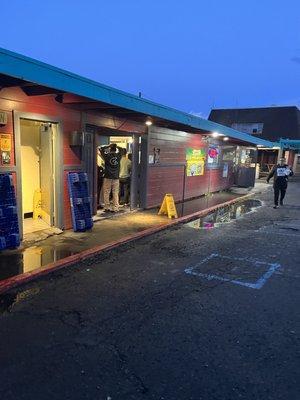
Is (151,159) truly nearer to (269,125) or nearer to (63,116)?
(63,116)

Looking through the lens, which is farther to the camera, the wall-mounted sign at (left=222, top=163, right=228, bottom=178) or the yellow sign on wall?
the wall-mounted sign at (left=222, top=163, right=228, bottom=178)

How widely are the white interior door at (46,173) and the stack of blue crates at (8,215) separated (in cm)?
164

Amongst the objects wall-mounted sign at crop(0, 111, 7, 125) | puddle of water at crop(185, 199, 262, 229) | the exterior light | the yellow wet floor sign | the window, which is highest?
the window

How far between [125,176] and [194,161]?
17.3 ft

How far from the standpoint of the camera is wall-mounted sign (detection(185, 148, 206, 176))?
14.8 m

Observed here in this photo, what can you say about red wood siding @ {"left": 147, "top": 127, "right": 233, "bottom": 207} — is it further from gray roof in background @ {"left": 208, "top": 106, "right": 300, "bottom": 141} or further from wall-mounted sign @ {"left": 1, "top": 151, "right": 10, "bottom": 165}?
gray roof in background @ {"left": 208, "top": 106, "right": 300, "bottom": 141}

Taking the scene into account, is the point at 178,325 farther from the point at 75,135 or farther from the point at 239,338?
the point at 75,135

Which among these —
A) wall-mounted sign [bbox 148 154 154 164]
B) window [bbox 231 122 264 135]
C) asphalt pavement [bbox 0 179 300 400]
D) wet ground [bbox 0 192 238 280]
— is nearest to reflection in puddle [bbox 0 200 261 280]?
wet ground [bbox 0 192 238 280]

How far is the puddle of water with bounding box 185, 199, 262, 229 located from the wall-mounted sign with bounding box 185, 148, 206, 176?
7.67ft

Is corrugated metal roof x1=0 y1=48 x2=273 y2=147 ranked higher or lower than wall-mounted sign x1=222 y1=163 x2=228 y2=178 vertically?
higher

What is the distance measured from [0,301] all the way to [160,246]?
145 inches

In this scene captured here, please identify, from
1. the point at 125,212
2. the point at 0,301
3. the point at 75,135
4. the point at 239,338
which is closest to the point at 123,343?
the point at 239,338

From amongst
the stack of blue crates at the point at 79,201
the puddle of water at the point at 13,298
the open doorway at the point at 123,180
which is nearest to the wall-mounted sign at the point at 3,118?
the stack of blue crates at the point at 79,201

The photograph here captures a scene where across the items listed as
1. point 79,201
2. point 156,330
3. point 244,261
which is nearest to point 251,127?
point 79,201
